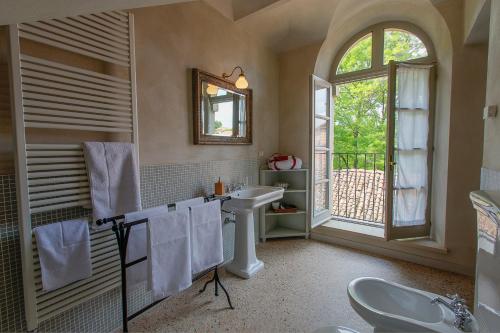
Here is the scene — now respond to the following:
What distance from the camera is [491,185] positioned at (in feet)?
4.85

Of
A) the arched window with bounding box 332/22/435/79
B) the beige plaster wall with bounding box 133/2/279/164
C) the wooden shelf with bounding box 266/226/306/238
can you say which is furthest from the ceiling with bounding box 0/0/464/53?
the wooden shelf with bounding box 266/226/306/238

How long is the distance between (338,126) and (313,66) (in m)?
2.09

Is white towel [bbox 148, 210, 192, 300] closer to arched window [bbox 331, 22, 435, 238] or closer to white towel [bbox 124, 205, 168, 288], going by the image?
white towel [bbox 124, 205, 168, 288]

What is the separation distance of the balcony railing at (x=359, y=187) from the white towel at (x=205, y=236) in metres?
2.50

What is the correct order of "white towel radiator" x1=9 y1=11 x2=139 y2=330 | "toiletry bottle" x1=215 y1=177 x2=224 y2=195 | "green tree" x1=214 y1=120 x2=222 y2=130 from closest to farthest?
1. "white towel radiator" x1=9 y1=11 x2=139 y2=330
2. "toiletry bottle" x1=215 y1=177 x2=224 y2=195
3. "green tree" x1=214 y1=120 x2=222 y2=130

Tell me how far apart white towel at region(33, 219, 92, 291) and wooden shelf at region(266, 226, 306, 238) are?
230 centimetres

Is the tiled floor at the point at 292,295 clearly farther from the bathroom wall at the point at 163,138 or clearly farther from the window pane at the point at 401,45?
the window pane at the point at 401,45

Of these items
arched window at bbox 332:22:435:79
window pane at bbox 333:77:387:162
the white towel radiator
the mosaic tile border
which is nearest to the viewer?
the white towel radiator

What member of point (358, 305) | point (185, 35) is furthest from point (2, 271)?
point (185, 35)

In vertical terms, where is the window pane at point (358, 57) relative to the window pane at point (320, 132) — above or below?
above

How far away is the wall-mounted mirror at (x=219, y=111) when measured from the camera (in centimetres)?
228

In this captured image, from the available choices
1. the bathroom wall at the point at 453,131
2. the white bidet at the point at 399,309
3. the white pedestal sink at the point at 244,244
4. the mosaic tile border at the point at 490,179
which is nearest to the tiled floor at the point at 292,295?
the white pedestal sink at the point at 244,244

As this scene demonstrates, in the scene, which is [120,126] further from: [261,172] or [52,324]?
[261,172]

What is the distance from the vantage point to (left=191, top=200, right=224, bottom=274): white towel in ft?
6.01
